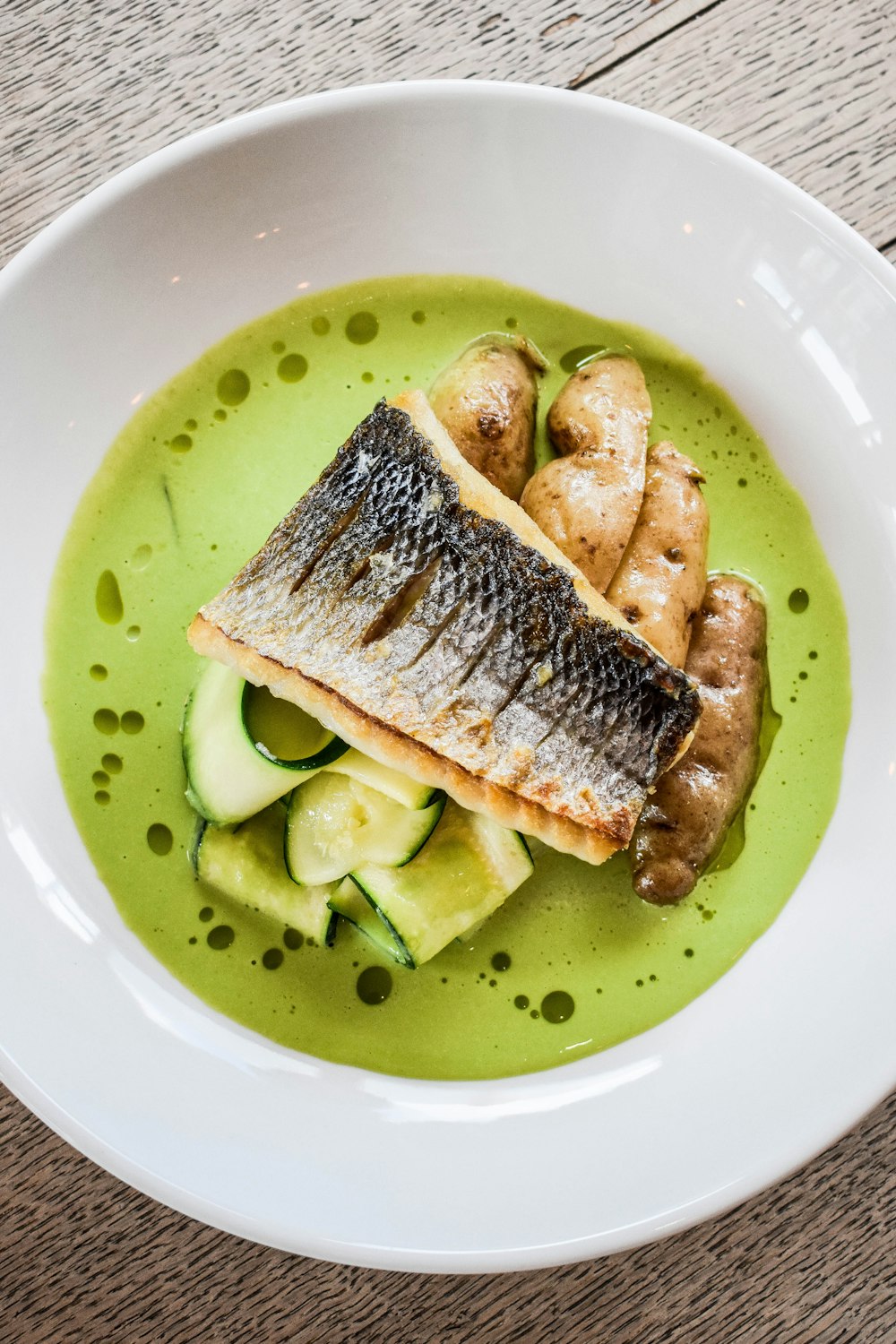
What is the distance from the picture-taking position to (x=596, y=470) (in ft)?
8.72

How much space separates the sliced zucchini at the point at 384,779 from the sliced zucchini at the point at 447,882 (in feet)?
0.58

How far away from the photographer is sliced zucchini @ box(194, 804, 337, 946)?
2.68 m

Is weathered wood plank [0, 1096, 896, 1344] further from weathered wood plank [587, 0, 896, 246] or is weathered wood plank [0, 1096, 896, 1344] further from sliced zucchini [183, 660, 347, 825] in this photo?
weathered wood plank [587, 0, 896, 246]

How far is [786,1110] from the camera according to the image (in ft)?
8.34

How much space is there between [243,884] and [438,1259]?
109 centimetres

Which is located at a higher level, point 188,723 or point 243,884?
point 188,723

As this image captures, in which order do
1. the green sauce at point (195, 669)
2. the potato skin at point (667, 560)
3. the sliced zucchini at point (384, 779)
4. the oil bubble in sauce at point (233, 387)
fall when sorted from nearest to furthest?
the sliced zucchini at point (384, 779) < the potato skin at point (667, 560) < the green sauce at point (195, 669) < the oil bubble in sauce at point (233, 387)

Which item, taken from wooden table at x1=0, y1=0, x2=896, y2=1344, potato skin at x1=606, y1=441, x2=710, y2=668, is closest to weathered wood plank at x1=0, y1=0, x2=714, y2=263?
wooden table at x1=0, y1=0, x2=896, y2=1344

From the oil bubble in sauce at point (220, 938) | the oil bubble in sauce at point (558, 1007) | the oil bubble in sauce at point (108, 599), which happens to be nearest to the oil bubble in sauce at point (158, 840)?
the oil bubble in sauce at point (220, 938)

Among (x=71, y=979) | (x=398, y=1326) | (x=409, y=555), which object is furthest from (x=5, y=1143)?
(x=409, y=555)

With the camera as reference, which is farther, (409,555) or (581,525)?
(581,525)

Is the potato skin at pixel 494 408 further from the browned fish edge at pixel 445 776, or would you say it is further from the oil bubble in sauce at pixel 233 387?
the browned fish edge at pixel 445 776

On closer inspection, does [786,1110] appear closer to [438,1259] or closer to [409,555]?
[438,1259]

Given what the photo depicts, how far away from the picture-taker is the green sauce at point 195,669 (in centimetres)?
273
